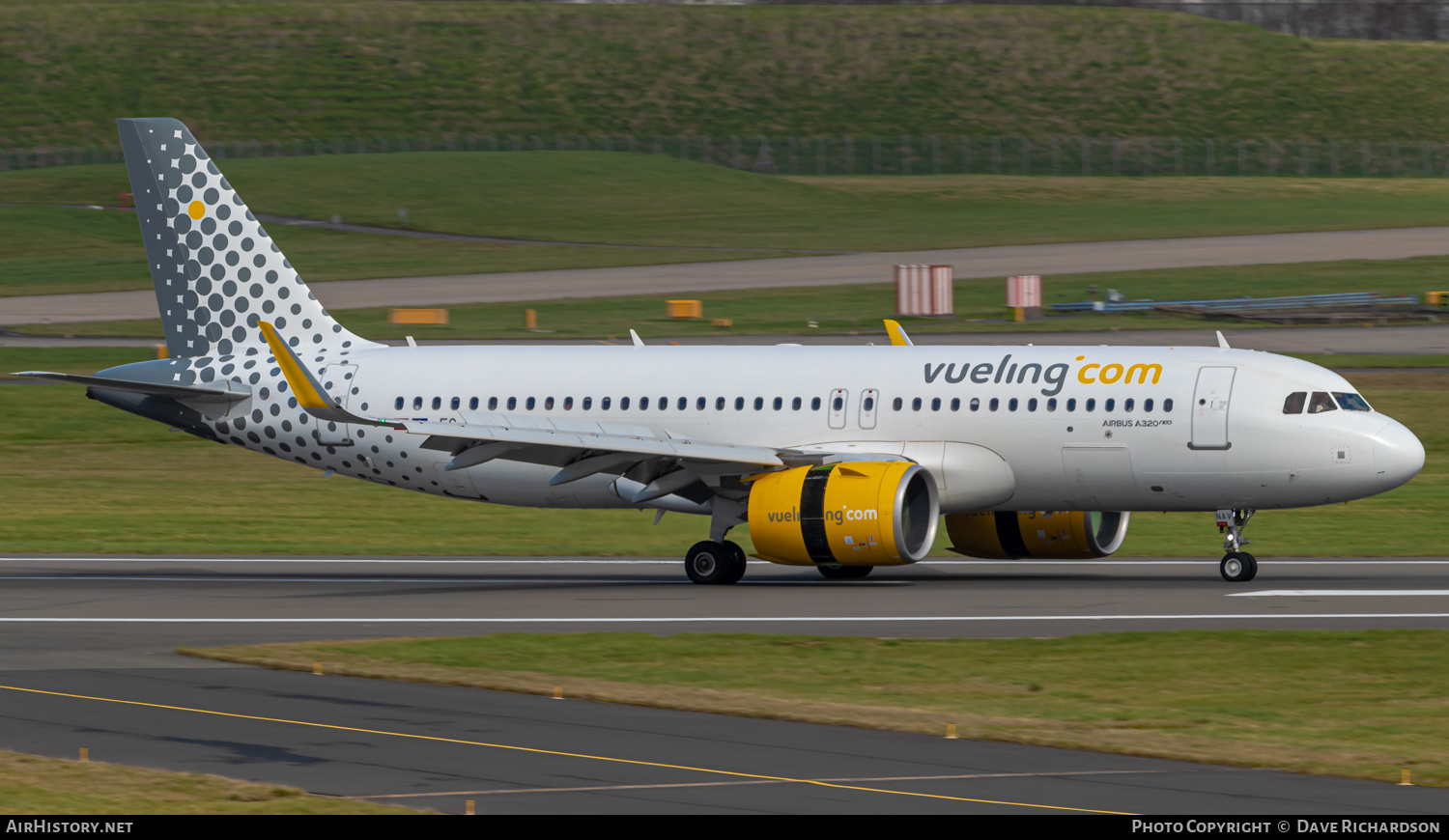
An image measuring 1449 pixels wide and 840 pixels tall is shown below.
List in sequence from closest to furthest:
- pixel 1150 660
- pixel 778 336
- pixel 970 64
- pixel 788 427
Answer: pixel 1150 660 < pixel 788 427 < pixel 778 336 < pixel 970 64

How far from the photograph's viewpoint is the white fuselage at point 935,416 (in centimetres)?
3195

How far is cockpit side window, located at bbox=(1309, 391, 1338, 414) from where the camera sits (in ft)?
105

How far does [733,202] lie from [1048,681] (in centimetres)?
10283

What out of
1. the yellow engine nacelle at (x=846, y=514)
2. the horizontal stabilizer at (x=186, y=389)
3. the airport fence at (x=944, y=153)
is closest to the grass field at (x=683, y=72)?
the airport fence at (x=944, y=153)

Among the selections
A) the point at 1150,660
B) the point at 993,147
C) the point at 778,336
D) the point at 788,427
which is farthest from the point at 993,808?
the point at 993,147

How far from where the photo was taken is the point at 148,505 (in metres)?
45.8

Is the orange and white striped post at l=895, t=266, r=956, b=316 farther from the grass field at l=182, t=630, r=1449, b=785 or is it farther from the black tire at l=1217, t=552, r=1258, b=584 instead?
the grass field at l=182, t=630, r=1449, b=785

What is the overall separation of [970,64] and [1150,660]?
159 metres

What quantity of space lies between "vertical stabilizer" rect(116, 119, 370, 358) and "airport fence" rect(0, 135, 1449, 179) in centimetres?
10815

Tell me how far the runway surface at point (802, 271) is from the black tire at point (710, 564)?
49730mm

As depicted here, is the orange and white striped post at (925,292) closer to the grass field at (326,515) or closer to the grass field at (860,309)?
the grass field at (860,309)

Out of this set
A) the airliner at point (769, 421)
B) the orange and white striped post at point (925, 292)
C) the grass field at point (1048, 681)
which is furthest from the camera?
the orange and white striped post at point (925, 292)
